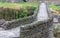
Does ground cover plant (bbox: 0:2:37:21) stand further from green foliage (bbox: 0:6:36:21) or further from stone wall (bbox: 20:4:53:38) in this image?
stone wall (bbox: 20:4:53:38)

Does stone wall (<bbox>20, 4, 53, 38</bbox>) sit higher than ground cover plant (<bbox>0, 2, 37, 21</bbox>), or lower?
higher

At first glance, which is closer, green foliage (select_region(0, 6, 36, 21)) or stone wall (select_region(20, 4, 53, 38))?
stone wall (select_region(20, 4, 53, 38))

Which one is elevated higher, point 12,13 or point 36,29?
point 36,29

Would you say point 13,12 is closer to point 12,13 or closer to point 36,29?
point 12,13

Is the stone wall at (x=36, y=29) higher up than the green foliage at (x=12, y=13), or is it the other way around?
the stone wall at (x=36, y=29)

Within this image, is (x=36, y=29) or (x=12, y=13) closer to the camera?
(x=36, y=29)

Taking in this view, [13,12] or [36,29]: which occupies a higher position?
[36,29]

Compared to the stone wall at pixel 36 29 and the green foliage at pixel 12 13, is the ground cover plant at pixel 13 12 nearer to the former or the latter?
the green foliage at pixel 12 13

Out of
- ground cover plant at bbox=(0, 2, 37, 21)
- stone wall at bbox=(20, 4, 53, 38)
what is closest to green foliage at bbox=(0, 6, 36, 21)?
ground cover plant at bbox=(0, 2, 37, 21)

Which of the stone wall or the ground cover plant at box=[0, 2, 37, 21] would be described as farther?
the ground cover plant at box=[0, 2, 37, 21]

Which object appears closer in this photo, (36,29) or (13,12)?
(36,29)

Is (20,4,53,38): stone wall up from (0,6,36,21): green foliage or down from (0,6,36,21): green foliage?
up

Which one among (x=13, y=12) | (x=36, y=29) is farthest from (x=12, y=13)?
(x=36, y=29)

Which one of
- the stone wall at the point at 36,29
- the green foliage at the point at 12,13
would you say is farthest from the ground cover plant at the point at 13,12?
the stone wall at the point at 36,29
